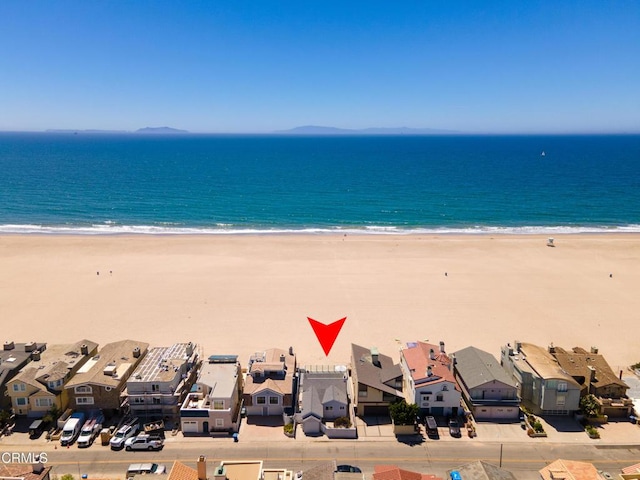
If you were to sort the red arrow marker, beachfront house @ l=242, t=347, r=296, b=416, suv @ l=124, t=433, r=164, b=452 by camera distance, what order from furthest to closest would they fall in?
the red arrow marker → beachfront house @ l=242, t=347, r=296, b=416 → suv @ l=124, t=433, r=164, b=452

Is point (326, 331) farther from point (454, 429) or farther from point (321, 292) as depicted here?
point (454, 429)

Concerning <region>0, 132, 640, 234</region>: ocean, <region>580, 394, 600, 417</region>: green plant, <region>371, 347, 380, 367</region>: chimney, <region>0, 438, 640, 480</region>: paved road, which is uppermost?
<region>0, 132, 640, 234</region>: ocean

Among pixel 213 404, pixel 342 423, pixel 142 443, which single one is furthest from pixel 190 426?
pixel 342 423

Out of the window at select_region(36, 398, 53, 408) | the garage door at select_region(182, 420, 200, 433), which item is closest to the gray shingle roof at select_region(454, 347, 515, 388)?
the garage door at select_region(182, 420, 200, 433)

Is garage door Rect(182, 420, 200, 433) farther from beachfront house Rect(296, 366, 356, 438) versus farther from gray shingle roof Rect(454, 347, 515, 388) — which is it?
gray shingle roof Rect(454, 347, 515, 388)

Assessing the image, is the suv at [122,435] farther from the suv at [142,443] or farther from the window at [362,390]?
the window at [362,390]

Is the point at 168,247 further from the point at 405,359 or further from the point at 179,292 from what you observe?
the point at 405,359
